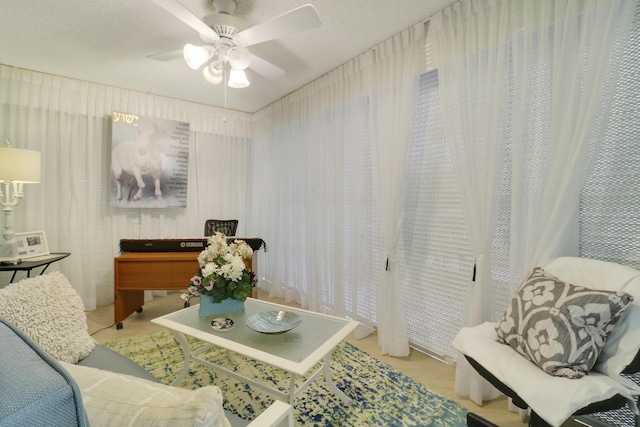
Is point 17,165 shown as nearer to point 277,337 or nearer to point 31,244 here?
point 31,244

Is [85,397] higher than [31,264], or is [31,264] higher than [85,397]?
[85,397]

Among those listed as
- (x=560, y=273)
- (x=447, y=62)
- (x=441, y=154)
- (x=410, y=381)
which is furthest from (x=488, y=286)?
(x=447, y=62)

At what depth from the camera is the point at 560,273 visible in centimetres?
146

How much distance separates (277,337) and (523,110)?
1.90m

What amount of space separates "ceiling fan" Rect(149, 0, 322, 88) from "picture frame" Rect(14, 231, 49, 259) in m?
2.15

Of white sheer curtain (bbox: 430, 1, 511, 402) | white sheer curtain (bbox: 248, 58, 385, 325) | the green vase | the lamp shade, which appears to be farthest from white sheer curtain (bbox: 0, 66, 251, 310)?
white sheer curtain (bbox: 430, 1, 511, 402)

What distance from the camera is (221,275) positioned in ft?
5.75

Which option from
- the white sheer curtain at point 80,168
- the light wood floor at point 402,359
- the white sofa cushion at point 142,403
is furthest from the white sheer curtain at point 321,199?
the white sofa cushion at point 142,403

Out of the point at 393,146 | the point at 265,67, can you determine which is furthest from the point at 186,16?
the point at 393,146

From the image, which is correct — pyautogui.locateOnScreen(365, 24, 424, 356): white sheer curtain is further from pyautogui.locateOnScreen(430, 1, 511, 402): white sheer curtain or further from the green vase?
the green vase

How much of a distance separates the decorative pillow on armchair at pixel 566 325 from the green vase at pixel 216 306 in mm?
1574

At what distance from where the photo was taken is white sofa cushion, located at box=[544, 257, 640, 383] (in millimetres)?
1147

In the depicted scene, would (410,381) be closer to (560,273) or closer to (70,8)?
(560,273)

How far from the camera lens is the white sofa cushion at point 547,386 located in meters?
1.05
